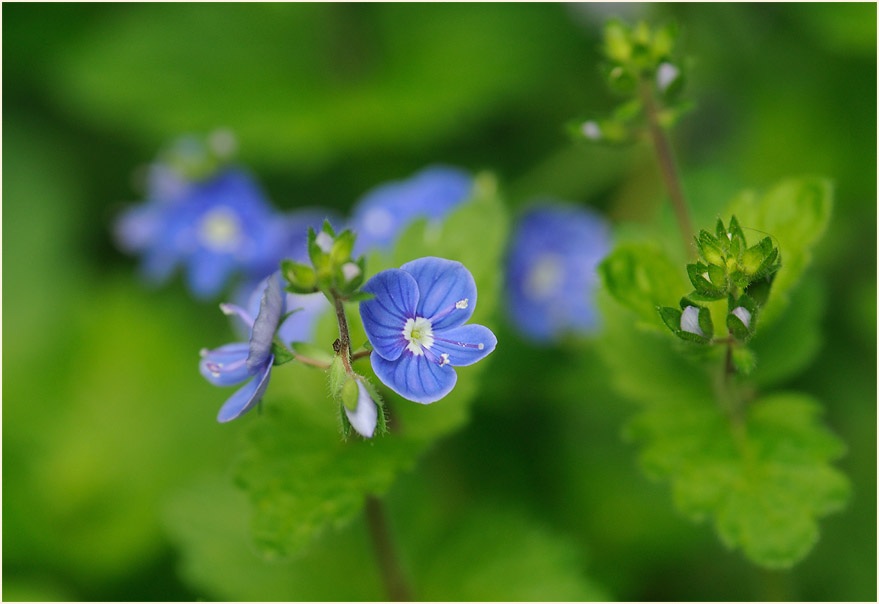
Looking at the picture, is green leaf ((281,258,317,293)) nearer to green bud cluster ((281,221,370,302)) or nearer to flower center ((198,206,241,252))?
green bud cluster ((281,221,370,302))

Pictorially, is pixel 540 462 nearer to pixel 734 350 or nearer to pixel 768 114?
pixel 734 350

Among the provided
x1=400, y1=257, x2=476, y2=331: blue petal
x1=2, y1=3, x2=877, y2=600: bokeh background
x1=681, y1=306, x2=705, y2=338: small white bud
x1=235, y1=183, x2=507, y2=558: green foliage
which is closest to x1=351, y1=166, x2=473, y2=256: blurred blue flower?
x1=235, y1=183, x2=507, y2=558: green foliage

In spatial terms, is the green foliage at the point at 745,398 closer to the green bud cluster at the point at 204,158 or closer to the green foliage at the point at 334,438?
the green foliage at the point at 334,438

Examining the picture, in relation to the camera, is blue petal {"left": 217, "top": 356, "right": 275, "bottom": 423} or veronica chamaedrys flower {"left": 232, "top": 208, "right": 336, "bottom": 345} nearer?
blue petal {"left": 217, "top": 356, "right": 275, "bottom": 423}

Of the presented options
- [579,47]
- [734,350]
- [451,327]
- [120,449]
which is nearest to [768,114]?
[579,47]

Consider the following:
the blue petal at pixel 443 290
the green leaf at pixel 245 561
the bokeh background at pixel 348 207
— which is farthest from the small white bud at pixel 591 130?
the green leaf at pixel 245 561

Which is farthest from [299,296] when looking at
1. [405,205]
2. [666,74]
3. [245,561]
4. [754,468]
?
[754,468]

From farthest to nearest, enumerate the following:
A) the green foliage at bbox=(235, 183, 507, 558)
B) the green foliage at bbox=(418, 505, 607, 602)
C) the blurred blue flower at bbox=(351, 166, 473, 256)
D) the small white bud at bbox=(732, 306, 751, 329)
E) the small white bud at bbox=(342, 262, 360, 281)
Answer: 1. the blurred blue flower at bbox=(351, 166, 473, 256)
2. the green foliage at bbox=(418, 505, 607, 602)
3. the green foliage at bbox=(235, 183, 507, 558)
4. the small white bud at bbox=(732, 306, 751, 329)
5. the small white bud at bbox=(342, 262, 360, 281)
